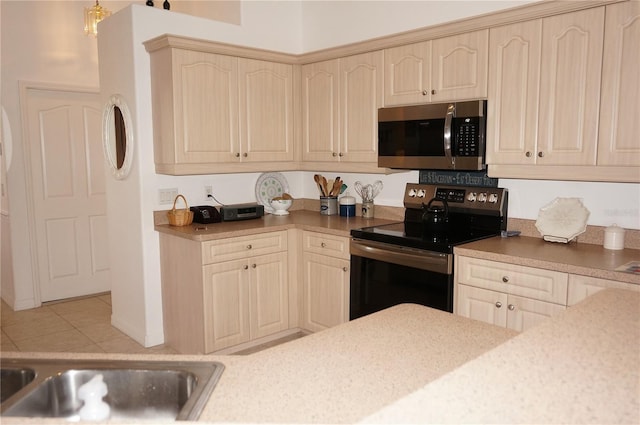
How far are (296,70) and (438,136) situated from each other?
4.98 ft

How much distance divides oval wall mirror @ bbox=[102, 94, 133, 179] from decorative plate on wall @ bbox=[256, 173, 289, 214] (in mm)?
1100

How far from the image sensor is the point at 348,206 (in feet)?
13.3

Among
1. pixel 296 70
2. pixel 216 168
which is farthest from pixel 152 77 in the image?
pixel 296 70

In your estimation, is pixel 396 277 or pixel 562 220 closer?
pixel 562 220

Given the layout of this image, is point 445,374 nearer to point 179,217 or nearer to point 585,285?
point 585,285

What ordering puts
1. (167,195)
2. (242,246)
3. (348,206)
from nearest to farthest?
(242,246)
(167,195)
(348,206)

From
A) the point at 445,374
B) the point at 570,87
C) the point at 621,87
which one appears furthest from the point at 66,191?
the point at 445,374

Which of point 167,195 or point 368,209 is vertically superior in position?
point 167,195

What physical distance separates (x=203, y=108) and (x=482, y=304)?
7.42ft

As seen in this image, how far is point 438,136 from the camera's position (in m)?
3.11

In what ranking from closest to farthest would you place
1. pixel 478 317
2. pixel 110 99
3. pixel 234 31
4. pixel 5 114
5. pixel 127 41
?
pixel 478 317, pixel 127 41, pixel 110 99, pixel 234 31, pixel 5 114

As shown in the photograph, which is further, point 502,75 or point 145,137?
point 145,137

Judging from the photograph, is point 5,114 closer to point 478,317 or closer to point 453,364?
point 478,317

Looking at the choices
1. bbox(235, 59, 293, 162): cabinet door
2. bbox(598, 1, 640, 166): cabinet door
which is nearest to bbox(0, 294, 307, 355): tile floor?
bbox(235, 59, 293, 162): cabinet door
